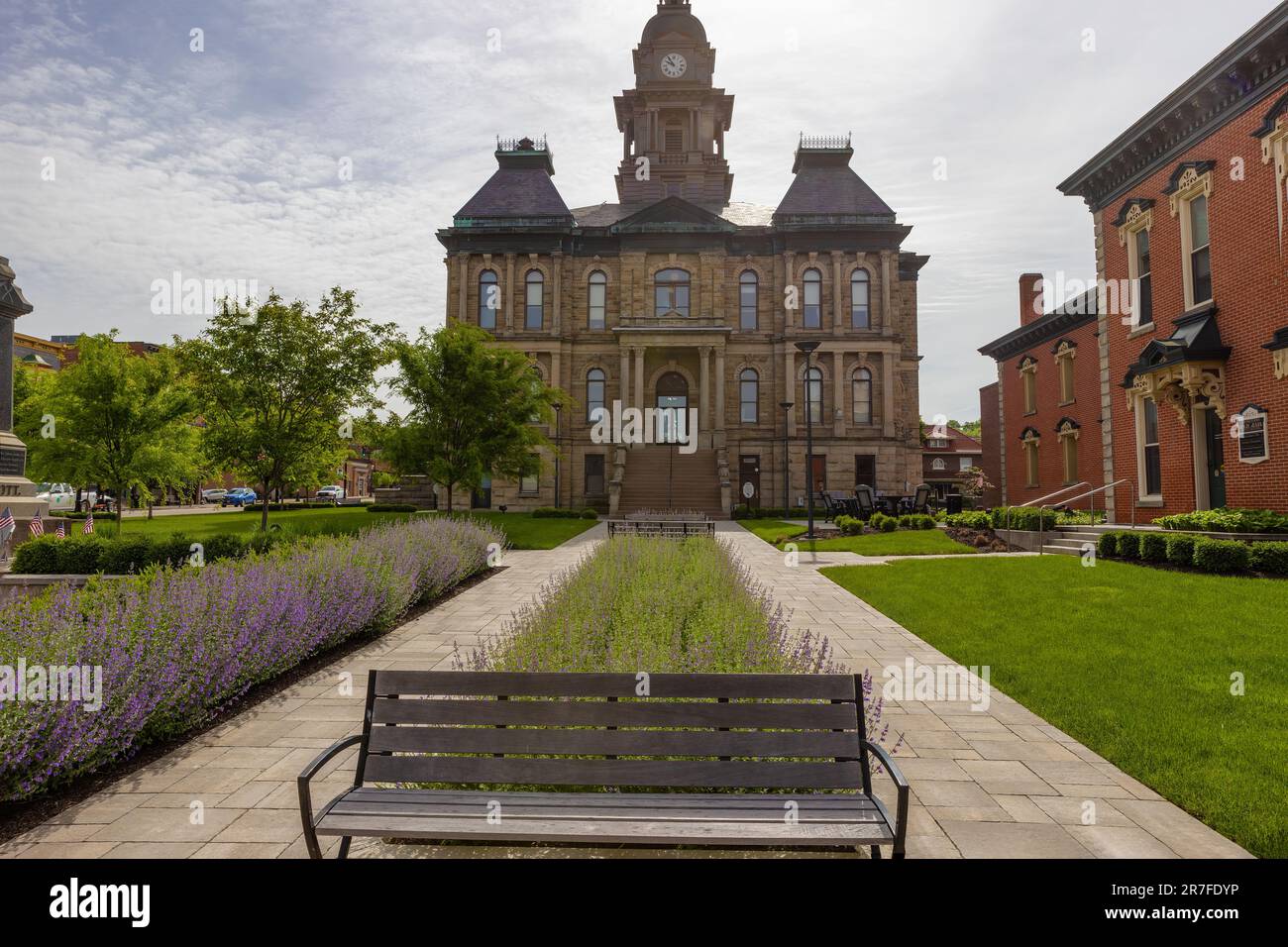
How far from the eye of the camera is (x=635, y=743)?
3318mm

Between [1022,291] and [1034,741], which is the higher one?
[1022,291]

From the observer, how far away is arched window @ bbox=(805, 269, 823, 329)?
131 ft

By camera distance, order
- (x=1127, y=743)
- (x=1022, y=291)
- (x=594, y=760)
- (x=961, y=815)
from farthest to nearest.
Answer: (x=1022, y=291) → (x=1127, y=743) → (x=961, y=815) → (x=594, y=760)

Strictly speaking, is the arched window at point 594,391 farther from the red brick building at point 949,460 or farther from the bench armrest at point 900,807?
the red brick building at point 949,460

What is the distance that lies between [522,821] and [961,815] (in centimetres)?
256

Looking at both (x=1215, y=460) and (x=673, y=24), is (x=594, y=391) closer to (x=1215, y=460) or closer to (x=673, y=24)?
(x=673, y=24)

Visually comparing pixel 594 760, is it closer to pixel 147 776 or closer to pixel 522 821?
pixel 522 821

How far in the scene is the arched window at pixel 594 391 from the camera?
40.1 meters

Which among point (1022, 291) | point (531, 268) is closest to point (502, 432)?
point (531, 268)

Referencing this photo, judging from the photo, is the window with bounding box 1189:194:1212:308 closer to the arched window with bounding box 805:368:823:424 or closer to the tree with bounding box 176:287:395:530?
the tree with bounding box 176:287:395:530

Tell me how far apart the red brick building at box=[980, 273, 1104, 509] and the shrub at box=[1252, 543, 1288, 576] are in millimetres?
12185

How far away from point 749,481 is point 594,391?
34.2 ft

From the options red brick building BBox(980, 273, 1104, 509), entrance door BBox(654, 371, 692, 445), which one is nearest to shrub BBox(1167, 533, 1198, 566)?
red brick building BBox(980, 273, 1104, 509)
